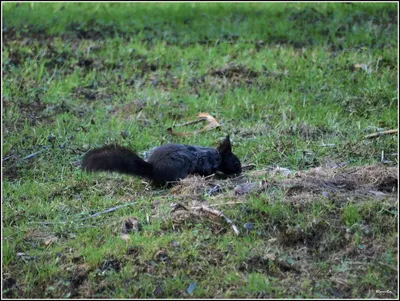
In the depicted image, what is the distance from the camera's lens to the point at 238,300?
6191mm

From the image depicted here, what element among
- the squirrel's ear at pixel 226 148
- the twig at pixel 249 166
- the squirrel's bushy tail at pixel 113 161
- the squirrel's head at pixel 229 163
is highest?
the squirrel's bushy tail at pixel 113 161

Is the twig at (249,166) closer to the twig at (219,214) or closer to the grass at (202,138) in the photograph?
the grass at (202,138)

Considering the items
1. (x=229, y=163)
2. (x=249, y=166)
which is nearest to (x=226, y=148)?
(x=229, y=163)

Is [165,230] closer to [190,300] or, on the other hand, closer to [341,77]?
[190,300]

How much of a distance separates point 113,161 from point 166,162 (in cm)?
62

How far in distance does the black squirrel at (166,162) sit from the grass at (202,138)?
0.89ft

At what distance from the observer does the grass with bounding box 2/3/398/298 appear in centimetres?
661

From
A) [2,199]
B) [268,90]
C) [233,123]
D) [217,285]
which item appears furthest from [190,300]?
[268,90]

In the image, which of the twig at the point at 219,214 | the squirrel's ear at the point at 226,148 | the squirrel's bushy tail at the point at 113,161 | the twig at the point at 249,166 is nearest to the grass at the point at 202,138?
the twig at the point at 219,214

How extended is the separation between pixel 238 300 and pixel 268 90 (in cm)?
645

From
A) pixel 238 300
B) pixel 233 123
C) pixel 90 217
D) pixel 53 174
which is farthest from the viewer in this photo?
pixel 233 123

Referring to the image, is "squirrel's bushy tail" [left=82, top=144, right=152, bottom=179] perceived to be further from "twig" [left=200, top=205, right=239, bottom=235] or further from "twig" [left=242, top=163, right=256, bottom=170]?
"twig" [left=242, top=163, right=256, bottom=170]

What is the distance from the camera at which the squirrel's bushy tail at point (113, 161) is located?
7.95 metres

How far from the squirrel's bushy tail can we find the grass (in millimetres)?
337
